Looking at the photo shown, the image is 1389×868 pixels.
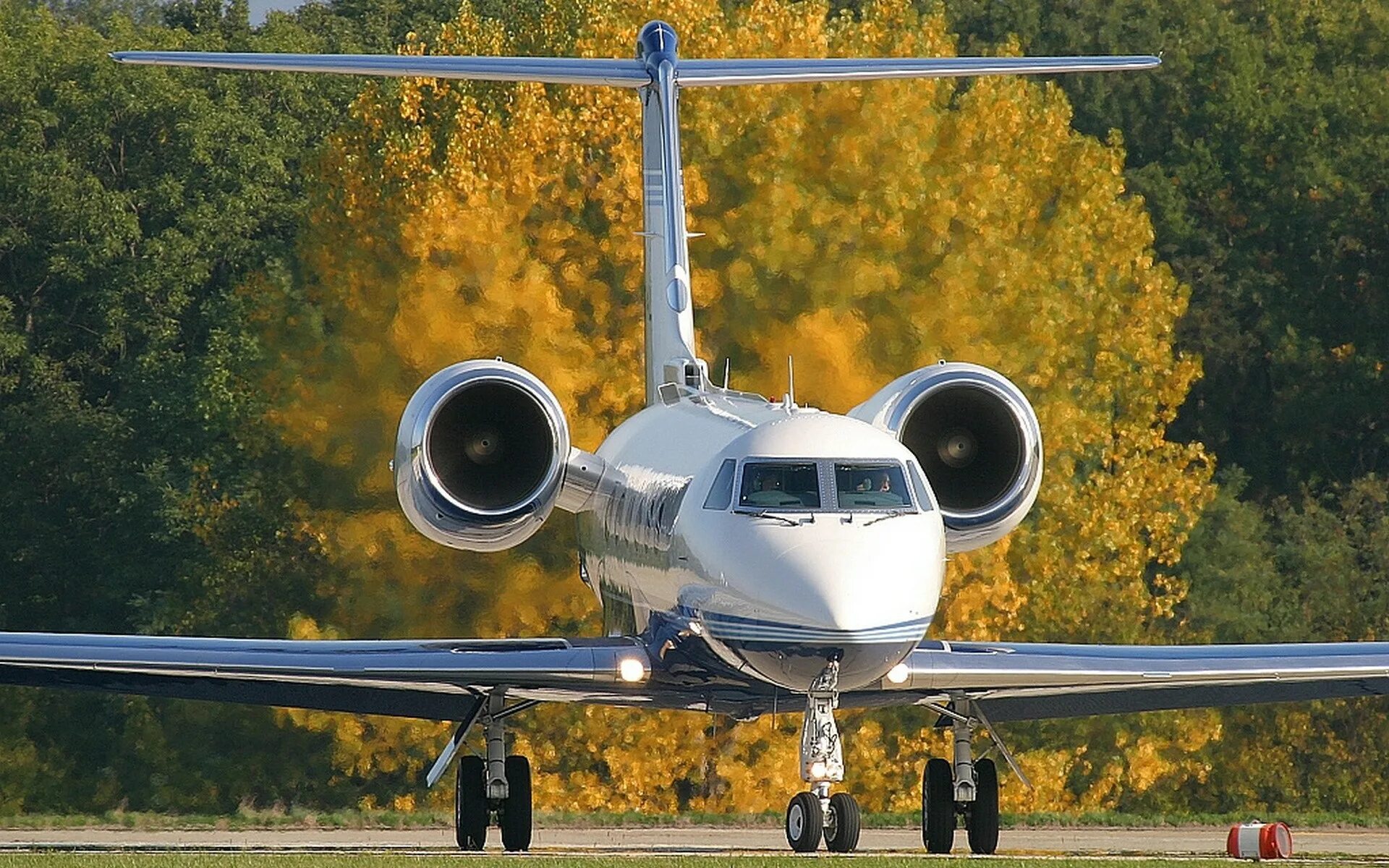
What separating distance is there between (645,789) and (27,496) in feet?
54.9

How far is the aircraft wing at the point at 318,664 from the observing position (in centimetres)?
1947

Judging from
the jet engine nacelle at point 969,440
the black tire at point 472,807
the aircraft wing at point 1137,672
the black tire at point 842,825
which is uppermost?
the jet engine nacelle at point 969,440

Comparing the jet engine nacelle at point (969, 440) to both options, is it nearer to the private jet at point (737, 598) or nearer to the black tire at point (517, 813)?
the private jet at point (737, 598)

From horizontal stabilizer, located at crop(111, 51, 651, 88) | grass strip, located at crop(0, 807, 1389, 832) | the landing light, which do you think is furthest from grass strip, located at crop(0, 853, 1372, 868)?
horizontal stabilizer, located at crop(111, 51, 651, 88)

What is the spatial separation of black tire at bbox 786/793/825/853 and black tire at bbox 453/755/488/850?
3.67m

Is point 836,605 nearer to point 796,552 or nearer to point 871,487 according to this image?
point 796,552

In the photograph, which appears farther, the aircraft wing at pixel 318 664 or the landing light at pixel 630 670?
the landing light at pixel 630 670

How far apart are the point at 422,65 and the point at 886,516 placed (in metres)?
7.55

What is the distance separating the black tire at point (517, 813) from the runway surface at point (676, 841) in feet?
1.42

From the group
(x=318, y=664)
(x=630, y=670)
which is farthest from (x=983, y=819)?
(x=318, y=664)

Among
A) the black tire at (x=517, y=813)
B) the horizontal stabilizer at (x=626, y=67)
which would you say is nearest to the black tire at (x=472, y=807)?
the black tire at (x=517, y=813)

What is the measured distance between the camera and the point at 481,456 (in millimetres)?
22547

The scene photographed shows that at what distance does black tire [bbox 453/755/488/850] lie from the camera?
Result: 21.5m

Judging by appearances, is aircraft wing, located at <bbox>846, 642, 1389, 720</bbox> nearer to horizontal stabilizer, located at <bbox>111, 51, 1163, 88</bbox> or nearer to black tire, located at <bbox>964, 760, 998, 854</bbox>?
black tire, located at <bbox>964, 760, 998, 854</bbox>
